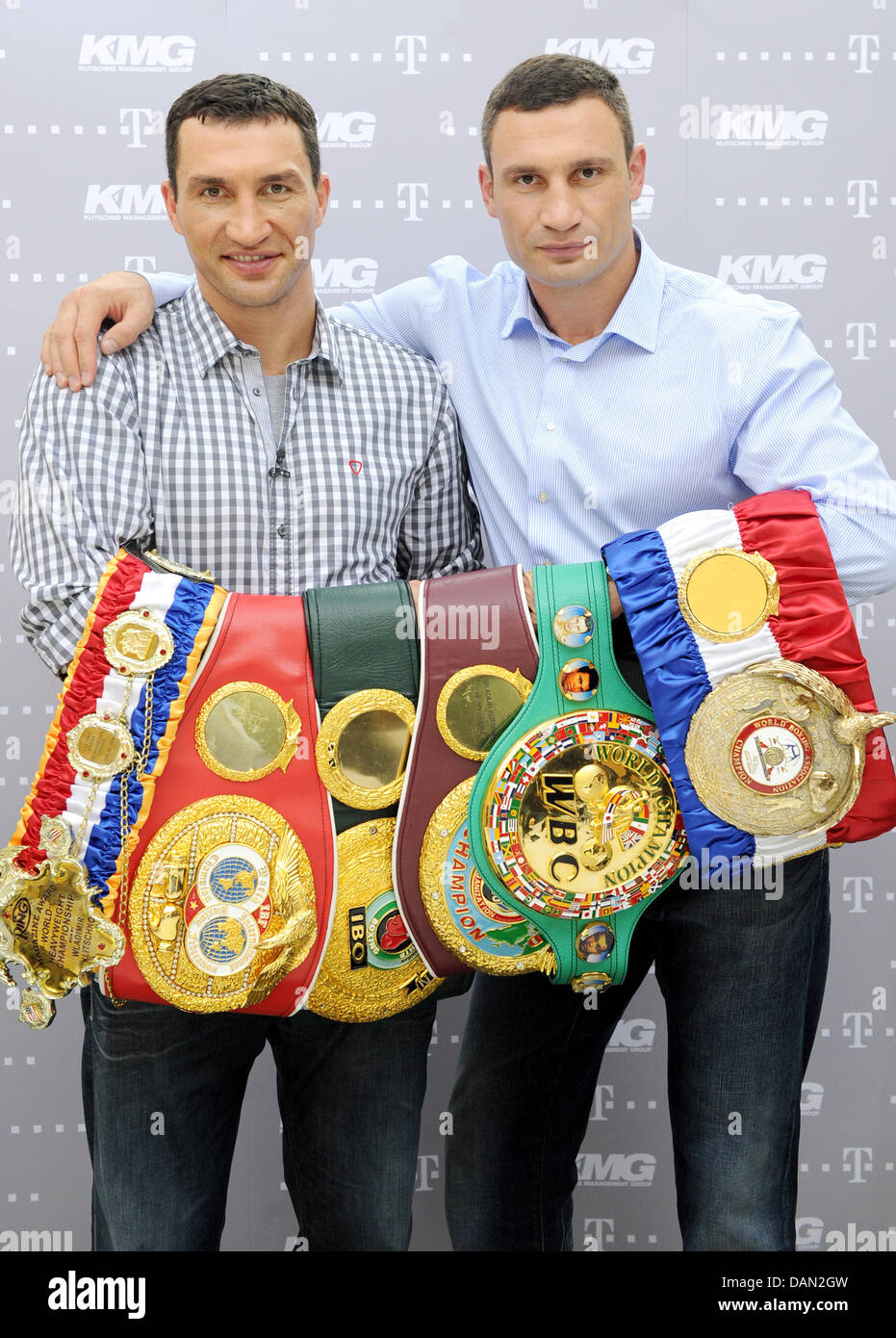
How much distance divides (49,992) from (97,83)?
1736 mm

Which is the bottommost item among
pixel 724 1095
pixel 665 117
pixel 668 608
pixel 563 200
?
pixel 724 1095

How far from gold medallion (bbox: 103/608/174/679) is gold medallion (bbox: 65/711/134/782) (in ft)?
0.22

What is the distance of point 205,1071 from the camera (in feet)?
5.30

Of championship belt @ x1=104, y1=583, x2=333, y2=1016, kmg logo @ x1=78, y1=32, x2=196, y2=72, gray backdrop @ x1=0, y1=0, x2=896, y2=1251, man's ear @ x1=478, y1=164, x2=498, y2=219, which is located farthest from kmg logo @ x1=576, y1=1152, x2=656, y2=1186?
kmg logo @ x1=78, y1=32, x2=196, y2=72

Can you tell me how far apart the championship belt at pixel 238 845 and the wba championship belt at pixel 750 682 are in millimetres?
442

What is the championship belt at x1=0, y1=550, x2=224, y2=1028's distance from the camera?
143cm

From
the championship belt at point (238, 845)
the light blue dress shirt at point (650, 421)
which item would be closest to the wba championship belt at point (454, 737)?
the championship belt at point (238, 845)

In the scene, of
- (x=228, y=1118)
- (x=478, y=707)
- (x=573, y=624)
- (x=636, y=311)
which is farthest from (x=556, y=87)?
(x=228, y=1118)

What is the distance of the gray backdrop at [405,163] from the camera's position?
2297mm

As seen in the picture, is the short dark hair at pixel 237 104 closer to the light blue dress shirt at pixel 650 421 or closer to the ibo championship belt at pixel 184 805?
the light blue dress shirt at pixel 650 421

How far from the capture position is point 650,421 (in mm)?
1787

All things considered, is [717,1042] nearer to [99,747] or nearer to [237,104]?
[99,747]
